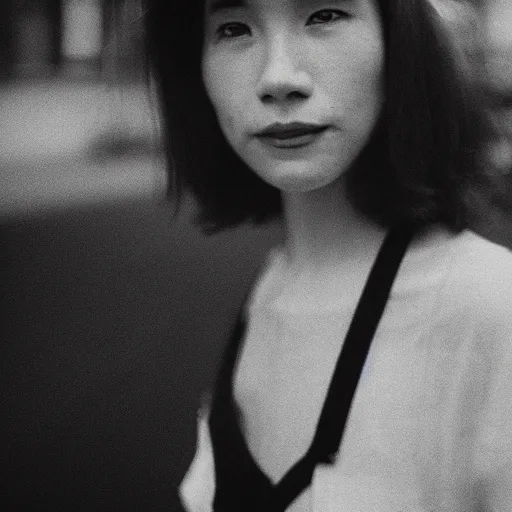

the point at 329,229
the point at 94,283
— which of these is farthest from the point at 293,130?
the point at 94,283

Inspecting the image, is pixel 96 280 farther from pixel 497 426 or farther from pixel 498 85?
pixel 497 426

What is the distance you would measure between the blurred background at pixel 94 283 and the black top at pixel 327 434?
34 centimetres

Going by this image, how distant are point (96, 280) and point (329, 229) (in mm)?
2760

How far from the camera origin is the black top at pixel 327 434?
0.71m

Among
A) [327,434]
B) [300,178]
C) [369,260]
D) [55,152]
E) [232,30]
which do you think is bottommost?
[55,152]

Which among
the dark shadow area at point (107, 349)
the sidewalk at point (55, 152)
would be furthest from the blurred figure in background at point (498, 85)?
the sidewalk at point (55, 152)

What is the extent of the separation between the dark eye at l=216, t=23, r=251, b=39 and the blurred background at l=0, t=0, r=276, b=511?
143 mm

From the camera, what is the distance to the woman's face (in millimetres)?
665

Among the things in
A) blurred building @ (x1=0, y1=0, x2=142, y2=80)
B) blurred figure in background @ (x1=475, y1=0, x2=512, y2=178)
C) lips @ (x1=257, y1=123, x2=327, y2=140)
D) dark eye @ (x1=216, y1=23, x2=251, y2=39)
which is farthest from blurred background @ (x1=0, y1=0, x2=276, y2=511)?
blurred figure in background @ (x1=475, y1=0, x2=512, y2=178)

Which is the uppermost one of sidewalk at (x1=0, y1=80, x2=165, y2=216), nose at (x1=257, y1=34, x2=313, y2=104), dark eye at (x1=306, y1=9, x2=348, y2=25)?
dark eye at (x1=306, y1=9, x2=348, y2=25)

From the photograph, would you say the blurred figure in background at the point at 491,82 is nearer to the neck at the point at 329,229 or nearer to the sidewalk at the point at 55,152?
the neck at the point at 329,229

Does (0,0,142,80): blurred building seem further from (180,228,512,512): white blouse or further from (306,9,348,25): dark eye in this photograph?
(180,228,512,512): white blouse

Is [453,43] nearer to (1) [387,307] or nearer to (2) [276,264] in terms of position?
(1) [387,307]

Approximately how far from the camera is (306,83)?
656mm
